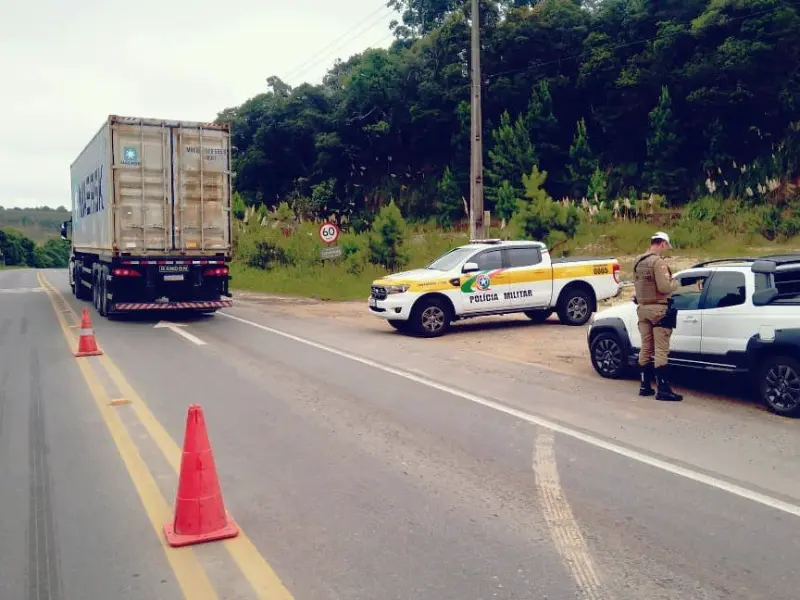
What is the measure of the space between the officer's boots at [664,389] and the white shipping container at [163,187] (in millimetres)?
11556

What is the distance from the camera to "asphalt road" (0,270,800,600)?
4434 mm

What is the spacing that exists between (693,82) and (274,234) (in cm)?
2442

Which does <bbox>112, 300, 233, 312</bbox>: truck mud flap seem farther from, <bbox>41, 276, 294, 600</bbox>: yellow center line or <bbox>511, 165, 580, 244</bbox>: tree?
<bbox>41, 276, 294, 600</bbox>: yellow center line

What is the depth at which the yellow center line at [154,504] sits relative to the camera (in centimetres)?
434

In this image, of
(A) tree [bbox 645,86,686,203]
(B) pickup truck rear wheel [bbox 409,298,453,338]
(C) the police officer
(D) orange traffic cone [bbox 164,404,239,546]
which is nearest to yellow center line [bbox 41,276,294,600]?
(D) orange traffic cone [bbox 164,404,239,546]

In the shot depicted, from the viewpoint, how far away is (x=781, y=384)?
8445mm

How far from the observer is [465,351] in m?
13.5

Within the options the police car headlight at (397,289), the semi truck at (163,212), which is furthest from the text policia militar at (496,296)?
the semi truck at (163,212)

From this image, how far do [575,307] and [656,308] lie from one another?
738 centimetres

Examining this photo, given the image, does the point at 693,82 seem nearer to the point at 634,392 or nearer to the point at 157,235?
the point at 157,235

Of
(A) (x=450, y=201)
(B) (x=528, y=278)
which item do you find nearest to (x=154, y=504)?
(B) (x=528, y=278)

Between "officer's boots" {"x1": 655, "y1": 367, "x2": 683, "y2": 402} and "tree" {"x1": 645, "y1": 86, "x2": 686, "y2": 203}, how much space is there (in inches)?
1455

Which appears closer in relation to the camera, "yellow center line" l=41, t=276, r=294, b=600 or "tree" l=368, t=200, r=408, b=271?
"yellow center line" l=41, t=276, r=294, b=600

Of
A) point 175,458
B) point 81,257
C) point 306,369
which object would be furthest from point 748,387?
point 81,257
